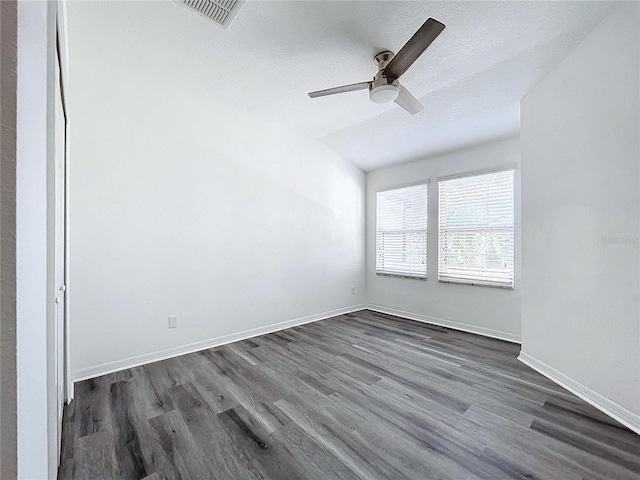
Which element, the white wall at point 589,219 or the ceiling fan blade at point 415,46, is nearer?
the ceiling fan blade at point 415,46

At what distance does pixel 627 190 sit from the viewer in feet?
6.39

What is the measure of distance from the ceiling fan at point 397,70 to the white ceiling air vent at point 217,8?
0.78 meters

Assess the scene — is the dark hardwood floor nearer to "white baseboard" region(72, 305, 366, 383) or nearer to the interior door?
"white baseboard" region(72, 305, 366, 383)

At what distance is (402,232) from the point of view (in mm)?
4699

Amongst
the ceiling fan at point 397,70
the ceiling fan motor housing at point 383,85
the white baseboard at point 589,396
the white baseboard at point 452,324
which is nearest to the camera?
the ceiling fan at point 397,70

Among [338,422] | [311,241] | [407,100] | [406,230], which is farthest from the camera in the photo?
[406,230]

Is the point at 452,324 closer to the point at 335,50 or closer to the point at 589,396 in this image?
the point at 589,396

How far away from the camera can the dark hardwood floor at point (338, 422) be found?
158cm

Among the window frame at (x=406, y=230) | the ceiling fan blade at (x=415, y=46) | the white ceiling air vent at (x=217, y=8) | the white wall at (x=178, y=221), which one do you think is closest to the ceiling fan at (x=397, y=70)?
the ceiling fan blade at (x=415, y=46)

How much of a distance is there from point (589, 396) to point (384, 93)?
109 inches

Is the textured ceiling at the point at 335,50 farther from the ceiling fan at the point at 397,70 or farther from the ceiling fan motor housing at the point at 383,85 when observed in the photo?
the ceiling fan at the point at 397,70

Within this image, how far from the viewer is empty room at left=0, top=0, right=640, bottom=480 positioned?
1676mm

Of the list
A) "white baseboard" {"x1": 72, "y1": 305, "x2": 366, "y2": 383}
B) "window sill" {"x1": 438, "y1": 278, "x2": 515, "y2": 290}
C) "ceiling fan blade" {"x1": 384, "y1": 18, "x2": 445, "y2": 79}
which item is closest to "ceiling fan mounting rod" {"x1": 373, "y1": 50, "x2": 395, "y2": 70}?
"ceiling fan blade" {"x1": 384, "y1": 18, "x2": 445, "y2": 79}

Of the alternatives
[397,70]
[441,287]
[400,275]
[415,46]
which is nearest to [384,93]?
[397,70]
